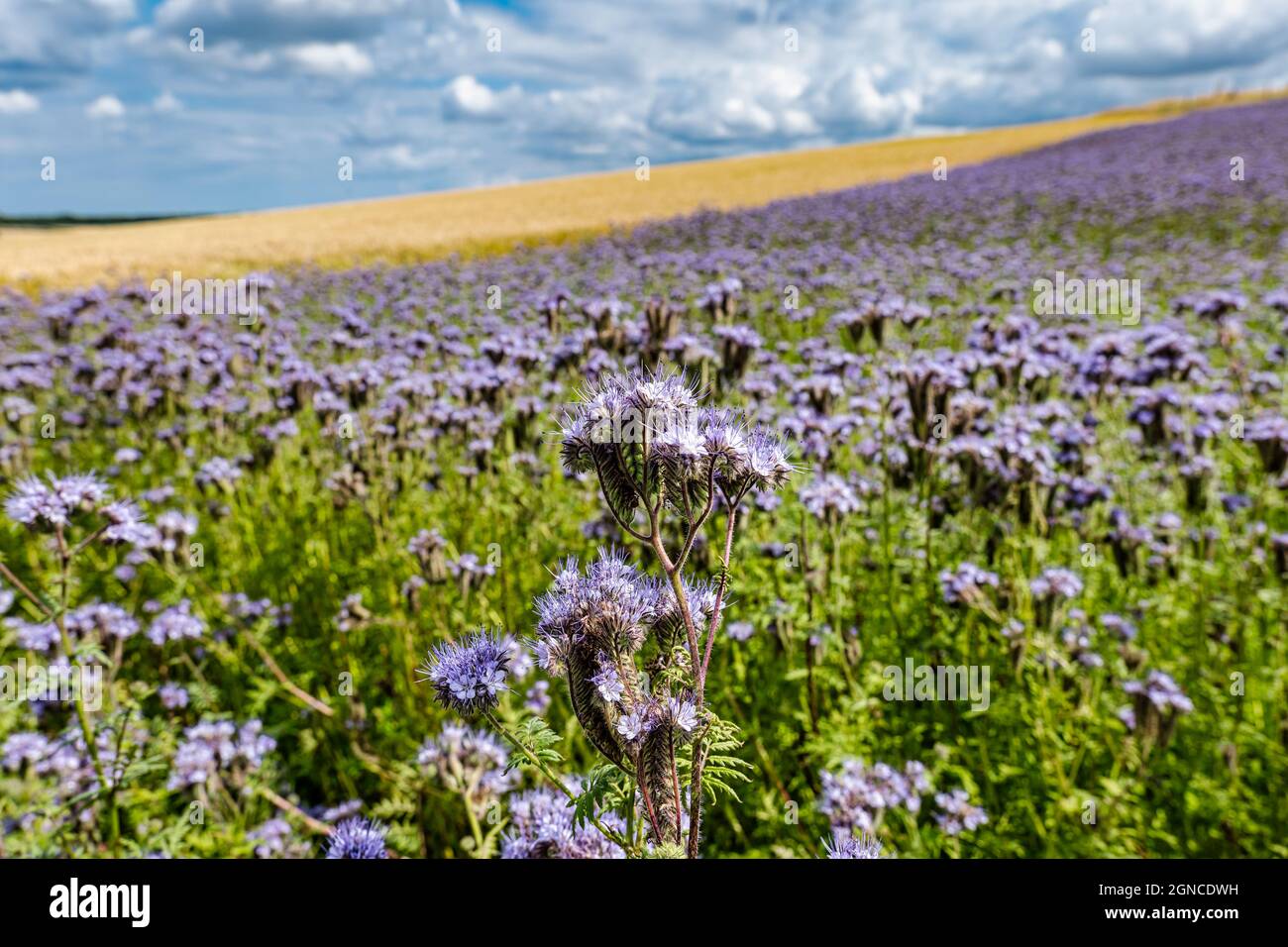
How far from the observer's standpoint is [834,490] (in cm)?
375

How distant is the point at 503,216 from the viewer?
41.4 metres

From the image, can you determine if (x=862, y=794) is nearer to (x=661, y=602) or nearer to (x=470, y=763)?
(x=470, y=763)

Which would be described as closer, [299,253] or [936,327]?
[936,327]

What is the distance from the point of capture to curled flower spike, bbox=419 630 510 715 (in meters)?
1.21

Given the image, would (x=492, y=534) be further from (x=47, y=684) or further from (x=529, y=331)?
(x=47, y=684)

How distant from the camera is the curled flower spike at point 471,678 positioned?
3.97 feet

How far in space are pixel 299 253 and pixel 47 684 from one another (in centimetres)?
2890

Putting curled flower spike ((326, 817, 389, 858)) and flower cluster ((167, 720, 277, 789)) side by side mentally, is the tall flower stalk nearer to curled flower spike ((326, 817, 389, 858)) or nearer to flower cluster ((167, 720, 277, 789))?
curled flower spike ((326, 817, 389, 858))

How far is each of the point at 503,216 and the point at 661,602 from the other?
4351 cm

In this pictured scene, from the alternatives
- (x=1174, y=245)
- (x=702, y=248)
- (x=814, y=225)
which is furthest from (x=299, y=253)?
(x=1174, y=245)

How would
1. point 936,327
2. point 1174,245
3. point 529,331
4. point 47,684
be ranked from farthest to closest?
point 1174,245 → point 936,327 → point 529,331 → point 47,684

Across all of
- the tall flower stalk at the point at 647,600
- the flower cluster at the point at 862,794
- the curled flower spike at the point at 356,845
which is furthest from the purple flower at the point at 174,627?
the tall flower stalk at the point at 647,600

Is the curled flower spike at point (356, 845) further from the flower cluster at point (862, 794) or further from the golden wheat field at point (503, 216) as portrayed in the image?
the golden wheat field at point (503, 216)

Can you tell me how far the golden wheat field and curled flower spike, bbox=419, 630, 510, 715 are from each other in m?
25.0
